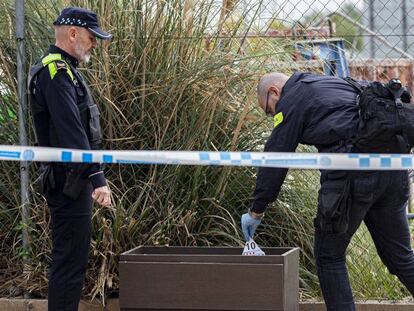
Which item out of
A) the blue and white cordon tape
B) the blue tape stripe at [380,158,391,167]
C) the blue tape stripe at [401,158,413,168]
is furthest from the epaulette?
the blue tape stripe at [401,158,413,168]

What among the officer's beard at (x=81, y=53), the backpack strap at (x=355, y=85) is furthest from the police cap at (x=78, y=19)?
the backpack strap at (x=355, y=85)

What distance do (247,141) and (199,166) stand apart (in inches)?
18.2

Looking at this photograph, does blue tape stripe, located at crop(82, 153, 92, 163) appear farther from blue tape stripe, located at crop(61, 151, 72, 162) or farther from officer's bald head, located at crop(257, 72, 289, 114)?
officer's bald head, located at crop(257, 72, 289, 114)

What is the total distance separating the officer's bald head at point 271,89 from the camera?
5.31 metres

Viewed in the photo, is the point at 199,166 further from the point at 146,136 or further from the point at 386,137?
the point at 386,137

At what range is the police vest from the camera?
506cm

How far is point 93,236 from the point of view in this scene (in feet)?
20.0

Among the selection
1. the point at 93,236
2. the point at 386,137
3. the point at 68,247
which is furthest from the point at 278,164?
the point at 93,236

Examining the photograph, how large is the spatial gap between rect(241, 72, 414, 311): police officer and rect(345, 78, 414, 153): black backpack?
0.28 feet

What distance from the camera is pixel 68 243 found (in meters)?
5.11

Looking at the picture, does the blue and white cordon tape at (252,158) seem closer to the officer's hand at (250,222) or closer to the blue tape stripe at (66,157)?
the blue tape stripe at (66,157)

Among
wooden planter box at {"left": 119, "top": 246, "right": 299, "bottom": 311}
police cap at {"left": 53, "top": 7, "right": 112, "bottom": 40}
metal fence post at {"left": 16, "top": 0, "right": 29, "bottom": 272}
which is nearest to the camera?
police cap at {"left": 53, "top": 7, "right": 112, "bottom": 40}

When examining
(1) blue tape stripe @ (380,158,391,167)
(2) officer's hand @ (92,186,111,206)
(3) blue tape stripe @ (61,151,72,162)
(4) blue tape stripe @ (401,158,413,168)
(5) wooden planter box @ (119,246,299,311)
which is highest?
(4) blue tape stripe @ (401,158,413,168)

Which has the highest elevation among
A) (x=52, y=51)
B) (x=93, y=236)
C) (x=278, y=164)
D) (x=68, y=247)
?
(x=52, y=51)
